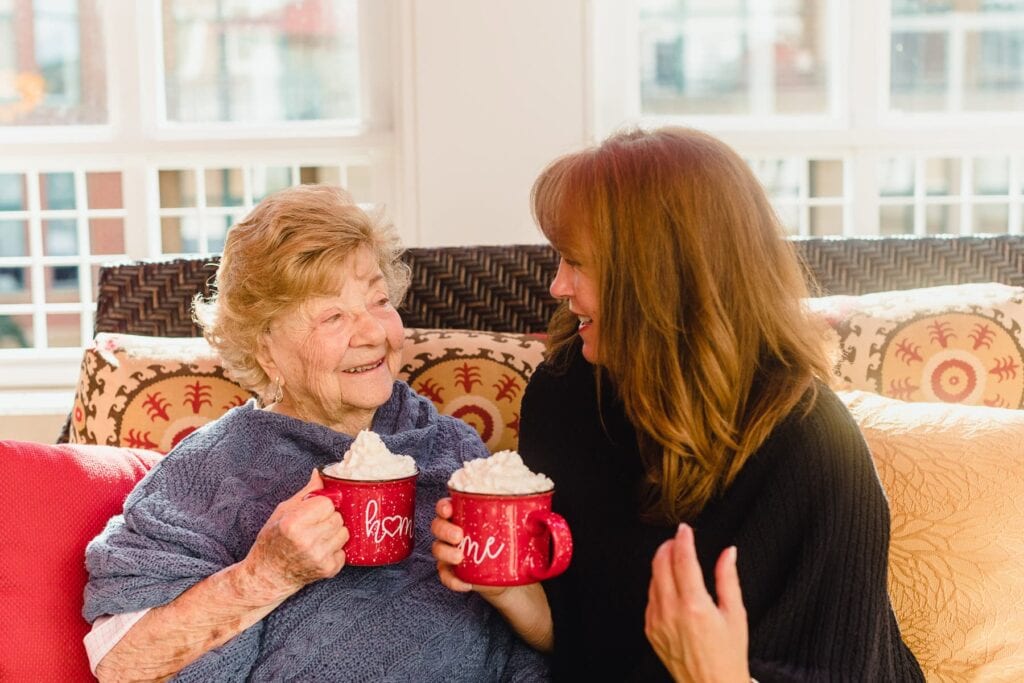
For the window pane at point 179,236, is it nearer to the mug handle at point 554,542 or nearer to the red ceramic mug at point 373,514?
the red ceramic mug at point 373,514

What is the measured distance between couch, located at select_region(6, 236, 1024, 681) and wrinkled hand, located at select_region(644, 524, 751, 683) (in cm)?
49

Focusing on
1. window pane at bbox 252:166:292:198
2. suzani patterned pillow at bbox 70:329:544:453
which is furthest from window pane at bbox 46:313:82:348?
suzani patterned pillow at bbox 70:329:544:453

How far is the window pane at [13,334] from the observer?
11.9 ft

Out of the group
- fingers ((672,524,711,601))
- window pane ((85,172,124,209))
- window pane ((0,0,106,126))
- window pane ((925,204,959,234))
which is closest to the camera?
fingers ((672,524,711,601))

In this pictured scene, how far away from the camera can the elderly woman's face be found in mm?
1679

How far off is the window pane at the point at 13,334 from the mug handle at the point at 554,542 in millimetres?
2893

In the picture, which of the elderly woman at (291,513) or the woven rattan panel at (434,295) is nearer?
the elderly woman at (291,513)

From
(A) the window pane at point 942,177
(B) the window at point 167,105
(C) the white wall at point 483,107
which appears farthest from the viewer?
(A) the window pane at point 942,177

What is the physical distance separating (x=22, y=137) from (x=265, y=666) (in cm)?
247

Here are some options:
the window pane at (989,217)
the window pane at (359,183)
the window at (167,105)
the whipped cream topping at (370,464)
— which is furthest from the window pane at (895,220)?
the whipped cream topping at (370,464)

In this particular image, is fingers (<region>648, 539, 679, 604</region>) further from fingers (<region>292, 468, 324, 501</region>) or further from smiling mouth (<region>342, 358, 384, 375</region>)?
smiling mouth (<region>342, 358, 384, 375</region>)

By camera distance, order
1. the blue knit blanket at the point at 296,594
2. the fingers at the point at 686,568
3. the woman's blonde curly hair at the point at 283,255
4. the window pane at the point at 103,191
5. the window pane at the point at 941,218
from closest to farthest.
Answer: the fingers at the point at 686,568
the blue knit blanket at the point at 296,594
the woman's blonde curly hair at the point at 283,255
the window pane at the point at 103,191
the window pane at the point at 941,218

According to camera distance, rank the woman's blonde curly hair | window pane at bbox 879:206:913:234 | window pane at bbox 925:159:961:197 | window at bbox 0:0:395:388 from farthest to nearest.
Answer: window pane at bbox 925:159:961:197 → window pane at bbox 879:206:913:234 → window at bbox 0:0:395:388 → the woman's blonde curly hair

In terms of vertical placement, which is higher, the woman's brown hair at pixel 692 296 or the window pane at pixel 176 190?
the window pane at pixel 176 190
